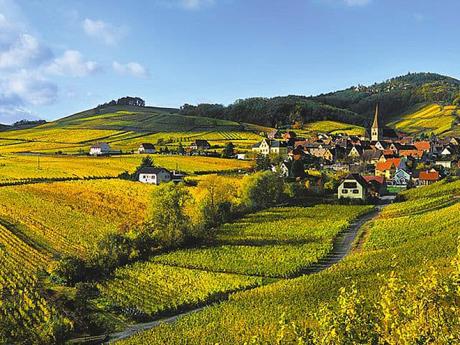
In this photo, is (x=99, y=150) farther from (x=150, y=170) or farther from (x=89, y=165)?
(x=150, y=170)

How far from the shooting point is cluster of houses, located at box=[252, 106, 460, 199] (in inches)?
3204

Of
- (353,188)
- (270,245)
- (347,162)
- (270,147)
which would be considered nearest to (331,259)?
(270,245)

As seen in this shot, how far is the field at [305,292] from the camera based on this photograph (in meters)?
25.2

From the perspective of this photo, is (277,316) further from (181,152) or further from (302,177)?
(181,152)

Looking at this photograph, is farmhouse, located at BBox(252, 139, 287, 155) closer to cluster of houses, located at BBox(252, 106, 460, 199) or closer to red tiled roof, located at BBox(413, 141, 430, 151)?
cluster of houses, located at BBox(252, 106, 460, 199)

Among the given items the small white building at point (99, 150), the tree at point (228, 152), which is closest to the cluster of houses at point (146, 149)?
the small white building at point (99, 150)

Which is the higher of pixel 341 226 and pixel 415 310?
pixel 415 310

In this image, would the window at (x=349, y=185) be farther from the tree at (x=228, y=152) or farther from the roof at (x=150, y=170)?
the tree at (x=228, y=152)

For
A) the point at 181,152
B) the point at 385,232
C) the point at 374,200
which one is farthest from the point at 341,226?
the point at 181,152

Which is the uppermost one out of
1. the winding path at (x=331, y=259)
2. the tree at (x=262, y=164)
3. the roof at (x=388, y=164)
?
the tree at (x=262, y=164)

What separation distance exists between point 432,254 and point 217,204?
29317mm

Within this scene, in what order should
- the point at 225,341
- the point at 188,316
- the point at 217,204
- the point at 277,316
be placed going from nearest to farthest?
the point at 225,341, the point at 277,316, the point at 188,316, the point at 217,204

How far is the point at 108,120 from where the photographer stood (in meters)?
180

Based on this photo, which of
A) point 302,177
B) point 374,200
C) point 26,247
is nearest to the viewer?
point 26,247
